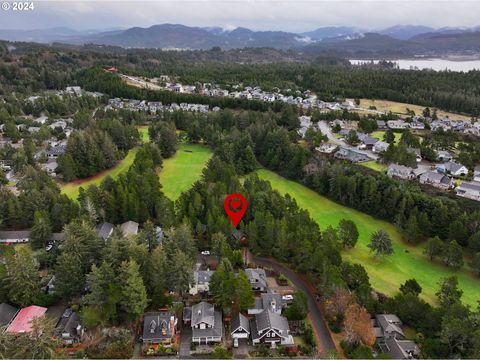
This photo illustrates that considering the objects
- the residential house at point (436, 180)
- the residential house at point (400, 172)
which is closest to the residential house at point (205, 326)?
the residential house at point (400, 172)

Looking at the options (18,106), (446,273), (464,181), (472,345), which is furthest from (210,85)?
(472,345)

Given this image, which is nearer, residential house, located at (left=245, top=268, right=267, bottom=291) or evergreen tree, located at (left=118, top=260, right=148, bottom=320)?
evergreen tree, located at (left=118, top=260, right=148, bottom=320)

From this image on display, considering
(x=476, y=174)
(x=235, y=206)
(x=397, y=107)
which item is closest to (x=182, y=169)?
(x=235, y=206)

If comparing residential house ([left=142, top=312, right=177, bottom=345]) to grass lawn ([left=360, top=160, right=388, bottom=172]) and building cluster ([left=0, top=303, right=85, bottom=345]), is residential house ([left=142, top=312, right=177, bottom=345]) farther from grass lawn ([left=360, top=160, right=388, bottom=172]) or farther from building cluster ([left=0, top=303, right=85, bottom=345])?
grass lawn ([left=360, top=160, right=388, bottom=172])

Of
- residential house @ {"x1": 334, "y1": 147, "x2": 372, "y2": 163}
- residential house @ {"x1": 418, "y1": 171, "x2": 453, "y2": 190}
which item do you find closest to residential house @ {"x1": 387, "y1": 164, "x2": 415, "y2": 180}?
residential house @ {"x1": 418, "y1": 171, "x2": 453, "y2": 190}

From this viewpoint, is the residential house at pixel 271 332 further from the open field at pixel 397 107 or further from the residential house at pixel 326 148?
the open field at pixel 397 107

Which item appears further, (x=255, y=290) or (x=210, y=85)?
(x=210, y=85)

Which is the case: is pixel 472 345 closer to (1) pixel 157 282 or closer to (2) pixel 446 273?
(2) pixel 446 273
